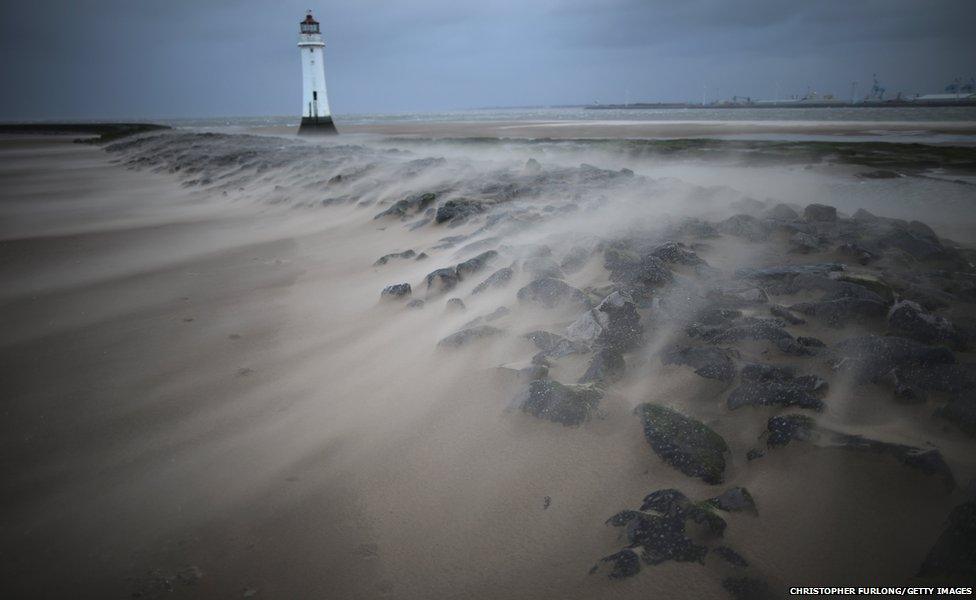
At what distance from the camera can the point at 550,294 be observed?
3.78 m

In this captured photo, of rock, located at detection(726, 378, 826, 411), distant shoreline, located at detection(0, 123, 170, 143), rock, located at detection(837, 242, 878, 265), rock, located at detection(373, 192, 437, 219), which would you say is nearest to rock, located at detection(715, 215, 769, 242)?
rock, located at detection(837, 242, 878, 265)

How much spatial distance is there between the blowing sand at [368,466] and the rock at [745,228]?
1.12 feet

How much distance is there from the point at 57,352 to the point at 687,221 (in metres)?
6.24

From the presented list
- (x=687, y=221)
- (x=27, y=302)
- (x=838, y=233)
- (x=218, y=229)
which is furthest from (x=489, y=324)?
(x=218, y=229)

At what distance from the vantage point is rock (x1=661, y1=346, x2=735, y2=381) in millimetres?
2758

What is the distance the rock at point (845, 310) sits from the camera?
322cm

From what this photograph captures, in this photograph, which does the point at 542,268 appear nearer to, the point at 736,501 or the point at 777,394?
the point at 777,394

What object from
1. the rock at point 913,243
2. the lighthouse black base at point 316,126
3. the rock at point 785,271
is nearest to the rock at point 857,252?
the rock at point 913,243

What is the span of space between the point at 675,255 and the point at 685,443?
245 centimetres

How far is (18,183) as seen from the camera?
16859 millimetres

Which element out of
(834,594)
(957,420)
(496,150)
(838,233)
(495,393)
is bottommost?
(834,594)

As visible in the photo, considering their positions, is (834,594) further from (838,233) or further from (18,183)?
(18,183)

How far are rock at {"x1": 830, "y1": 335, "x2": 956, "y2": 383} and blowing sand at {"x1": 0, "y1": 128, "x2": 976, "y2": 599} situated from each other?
0.69 ft

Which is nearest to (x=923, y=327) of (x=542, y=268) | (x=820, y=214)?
(x=542, y=268)
